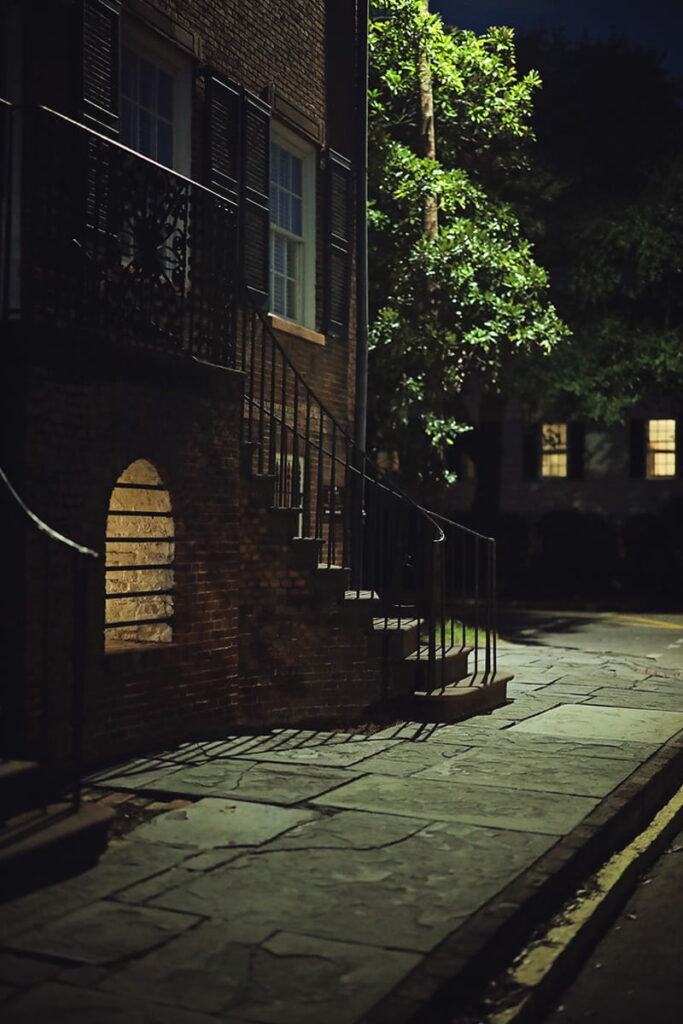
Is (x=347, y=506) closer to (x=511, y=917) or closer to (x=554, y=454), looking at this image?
(x=511, y=917)

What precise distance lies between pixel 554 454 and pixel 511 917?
92.9 ft

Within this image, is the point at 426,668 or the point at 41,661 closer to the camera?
the point at 41,661

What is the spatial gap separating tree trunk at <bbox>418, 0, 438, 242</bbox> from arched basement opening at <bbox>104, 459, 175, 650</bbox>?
30.5 feet

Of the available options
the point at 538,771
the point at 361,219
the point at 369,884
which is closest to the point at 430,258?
the point at 361,219

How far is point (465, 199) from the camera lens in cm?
1747

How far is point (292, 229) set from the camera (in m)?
13.2

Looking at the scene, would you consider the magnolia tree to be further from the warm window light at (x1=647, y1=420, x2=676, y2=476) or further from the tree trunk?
the warm window light at (x1=647, y1=420, x2=676, y2=476)

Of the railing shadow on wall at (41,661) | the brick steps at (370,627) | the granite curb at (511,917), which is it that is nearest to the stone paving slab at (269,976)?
the granite curb at (511,917)

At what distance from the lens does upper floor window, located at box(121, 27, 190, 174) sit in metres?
10.1

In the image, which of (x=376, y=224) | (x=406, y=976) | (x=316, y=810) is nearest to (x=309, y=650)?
(x=316, y=810)

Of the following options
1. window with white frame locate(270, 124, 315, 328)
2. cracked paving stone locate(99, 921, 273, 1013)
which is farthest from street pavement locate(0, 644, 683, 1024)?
window with white frame locate(270, 124, 315, 328)

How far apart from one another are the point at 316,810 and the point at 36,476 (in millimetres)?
2514

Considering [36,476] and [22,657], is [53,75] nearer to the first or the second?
[36,476]

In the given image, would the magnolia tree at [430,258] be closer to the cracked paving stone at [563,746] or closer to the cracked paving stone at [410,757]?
the cracked paving stone at [563,746]
